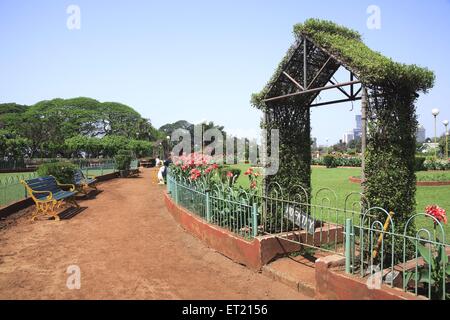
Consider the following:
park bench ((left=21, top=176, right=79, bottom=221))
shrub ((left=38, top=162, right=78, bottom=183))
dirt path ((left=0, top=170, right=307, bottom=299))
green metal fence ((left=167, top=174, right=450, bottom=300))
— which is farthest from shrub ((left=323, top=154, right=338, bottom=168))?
Result: park bench ((left=21, top=176, right=79, bottom=221))

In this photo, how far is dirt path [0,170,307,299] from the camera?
4039mm

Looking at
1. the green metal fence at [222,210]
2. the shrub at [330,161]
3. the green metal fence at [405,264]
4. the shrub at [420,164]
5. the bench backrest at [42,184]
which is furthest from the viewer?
the shrub at [330,161]

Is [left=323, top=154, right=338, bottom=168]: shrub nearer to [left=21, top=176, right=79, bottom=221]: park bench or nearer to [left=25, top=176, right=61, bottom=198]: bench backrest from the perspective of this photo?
[left=21, top=176, right=79, bottom=221]: park bench

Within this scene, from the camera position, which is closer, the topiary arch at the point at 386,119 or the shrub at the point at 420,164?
the topiary arch at the point at 386,119

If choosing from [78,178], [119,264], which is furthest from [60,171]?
[119,264]

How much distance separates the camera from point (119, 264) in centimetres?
501

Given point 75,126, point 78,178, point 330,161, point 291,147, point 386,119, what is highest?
point 75,126

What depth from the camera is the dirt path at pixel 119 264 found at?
4.04 m

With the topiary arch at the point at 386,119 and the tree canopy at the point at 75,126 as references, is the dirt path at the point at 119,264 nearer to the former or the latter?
the topiary arch at the point at 386,119

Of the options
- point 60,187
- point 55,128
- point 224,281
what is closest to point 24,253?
point 224,281

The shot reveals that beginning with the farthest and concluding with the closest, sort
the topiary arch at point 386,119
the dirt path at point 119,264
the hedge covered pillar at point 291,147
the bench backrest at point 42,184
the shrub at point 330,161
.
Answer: the shrub at point 330,161 < the bench backrest at point 42,184 < the hedge covered pillar at point 291,147 < the topiary arch at point 386,119 < the dirt path at point 119,264

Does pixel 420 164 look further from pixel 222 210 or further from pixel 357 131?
pixel 357 131

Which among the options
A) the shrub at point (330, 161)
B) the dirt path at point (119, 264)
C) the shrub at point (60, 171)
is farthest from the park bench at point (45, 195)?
the shrub at point (330, 161)
